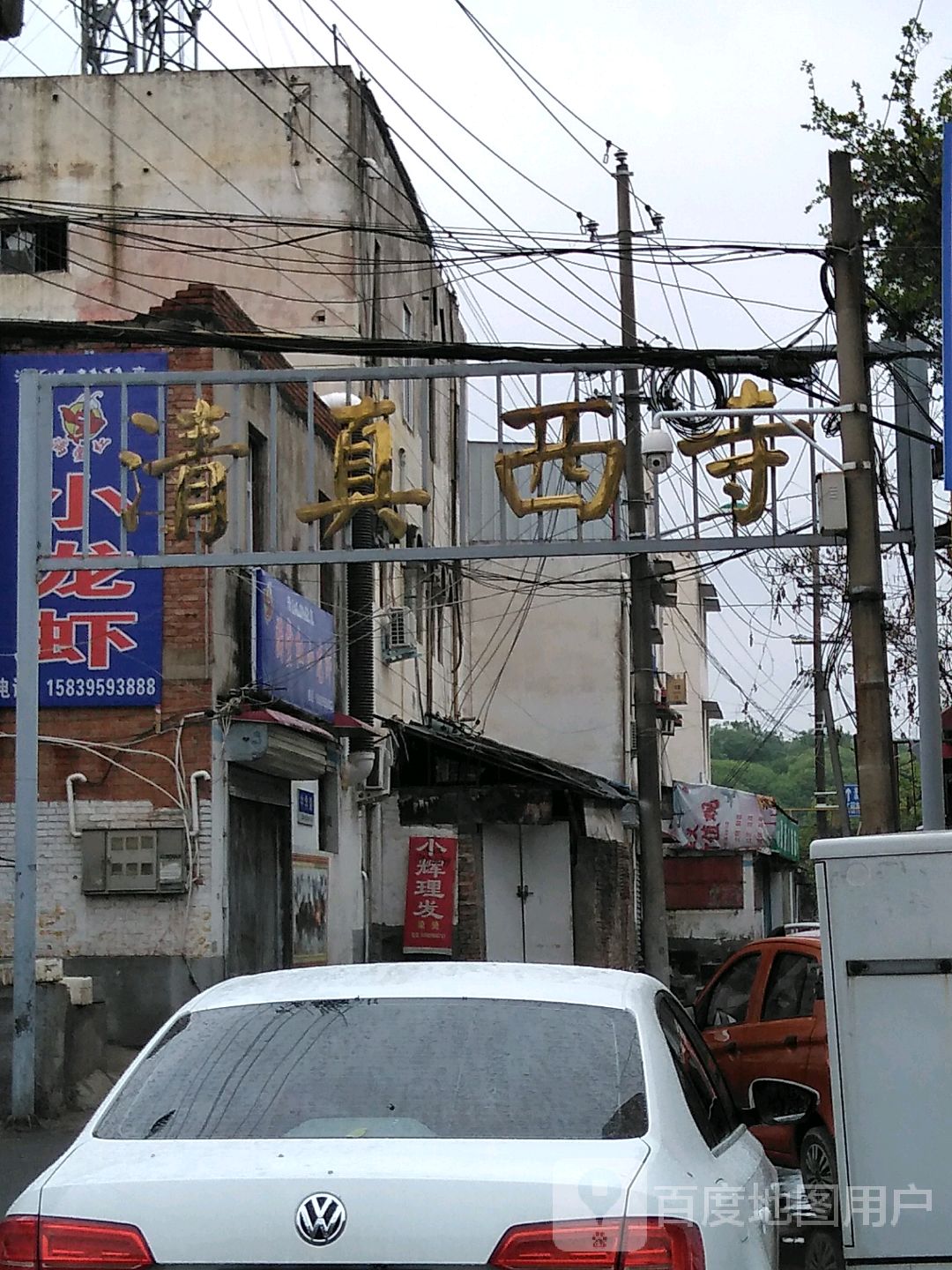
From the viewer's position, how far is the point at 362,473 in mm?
13945

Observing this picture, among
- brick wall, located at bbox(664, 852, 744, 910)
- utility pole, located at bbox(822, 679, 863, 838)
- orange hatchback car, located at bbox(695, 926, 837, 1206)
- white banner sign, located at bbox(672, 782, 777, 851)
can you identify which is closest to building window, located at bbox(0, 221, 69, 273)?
white banner sign, located at bbox(672, 782, 777, 851)

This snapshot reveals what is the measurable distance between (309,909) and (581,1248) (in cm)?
1640

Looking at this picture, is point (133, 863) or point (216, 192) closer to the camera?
point (133, 863)

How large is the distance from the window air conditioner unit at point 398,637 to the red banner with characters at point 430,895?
261cm

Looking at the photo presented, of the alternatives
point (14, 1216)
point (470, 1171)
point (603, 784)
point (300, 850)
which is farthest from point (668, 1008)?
point (603, 784)

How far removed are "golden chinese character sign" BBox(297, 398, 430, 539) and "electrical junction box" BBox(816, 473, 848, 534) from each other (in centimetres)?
299

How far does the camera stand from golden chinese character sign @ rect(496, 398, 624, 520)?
1320 cm

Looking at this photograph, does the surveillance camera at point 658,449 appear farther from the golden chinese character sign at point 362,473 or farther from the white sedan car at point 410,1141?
the white sedan car at point 410,1141

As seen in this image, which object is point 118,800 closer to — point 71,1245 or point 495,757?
Answer: point 495,757

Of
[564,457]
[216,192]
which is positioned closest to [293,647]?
→ [564,457]

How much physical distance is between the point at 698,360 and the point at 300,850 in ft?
27.9

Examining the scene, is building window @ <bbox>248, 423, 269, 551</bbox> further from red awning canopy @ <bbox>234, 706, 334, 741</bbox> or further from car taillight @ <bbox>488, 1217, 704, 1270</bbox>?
car taillight @ <bbox>488, 1217, 704, 1270</bbox>

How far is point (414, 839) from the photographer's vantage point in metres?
24.5

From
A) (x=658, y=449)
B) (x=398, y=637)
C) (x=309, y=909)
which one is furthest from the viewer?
(x=398, y=637)
